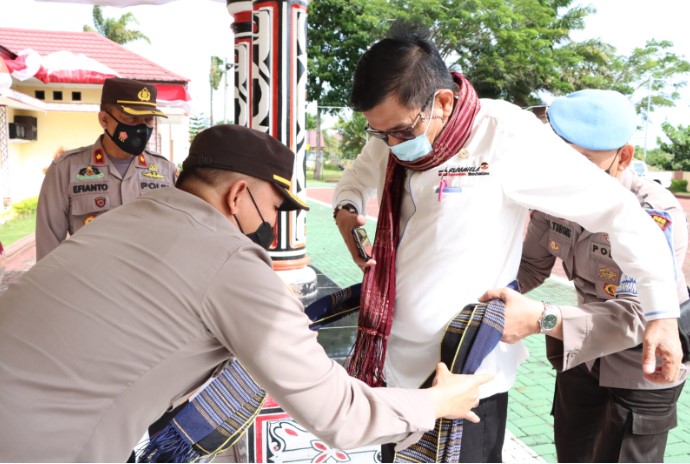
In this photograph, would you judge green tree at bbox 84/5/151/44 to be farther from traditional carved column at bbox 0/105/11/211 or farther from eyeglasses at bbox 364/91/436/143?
eyeglasses at bbox 364/91/436/143

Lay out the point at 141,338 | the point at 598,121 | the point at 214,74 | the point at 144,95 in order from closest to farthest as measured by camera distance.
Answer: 1. the point at 141,338
2. the point at 598,121
3. the point at 144,95
4. the point at 214,74

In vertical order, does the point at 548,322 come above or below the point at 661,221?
below

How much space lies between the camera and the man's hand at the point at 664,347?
1410 mm

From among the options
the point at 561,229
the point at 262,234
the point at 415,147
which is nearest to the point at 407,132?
the point at 415,147

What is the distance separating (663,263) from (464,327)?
19.4 inches

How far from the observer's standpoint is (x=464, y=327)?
1520mm

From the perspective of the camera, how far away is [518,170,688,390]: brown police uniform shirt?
5.20 ft

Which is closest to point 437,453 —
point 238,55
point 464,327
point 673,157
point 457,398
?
A: point 457,398

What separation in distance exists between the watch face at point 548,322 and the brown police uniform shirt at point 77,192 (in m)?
2.62

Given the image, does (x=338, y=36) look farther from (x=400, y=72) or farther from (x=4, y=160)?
(x=400, y=72)

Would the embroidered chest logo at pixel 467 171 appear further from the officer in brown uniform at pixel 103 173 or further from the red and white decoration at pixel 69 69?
the red and white decoration at pixel 69 69

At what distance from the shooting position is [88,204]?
3555 mm

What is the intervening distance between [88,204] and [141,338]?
2.66m

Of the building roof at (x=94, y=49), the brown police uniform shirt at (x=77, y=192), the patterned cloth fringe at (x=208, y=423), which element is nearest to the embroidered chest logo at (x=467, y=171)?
the patterned cloth fringe at (x=208, y=423)
